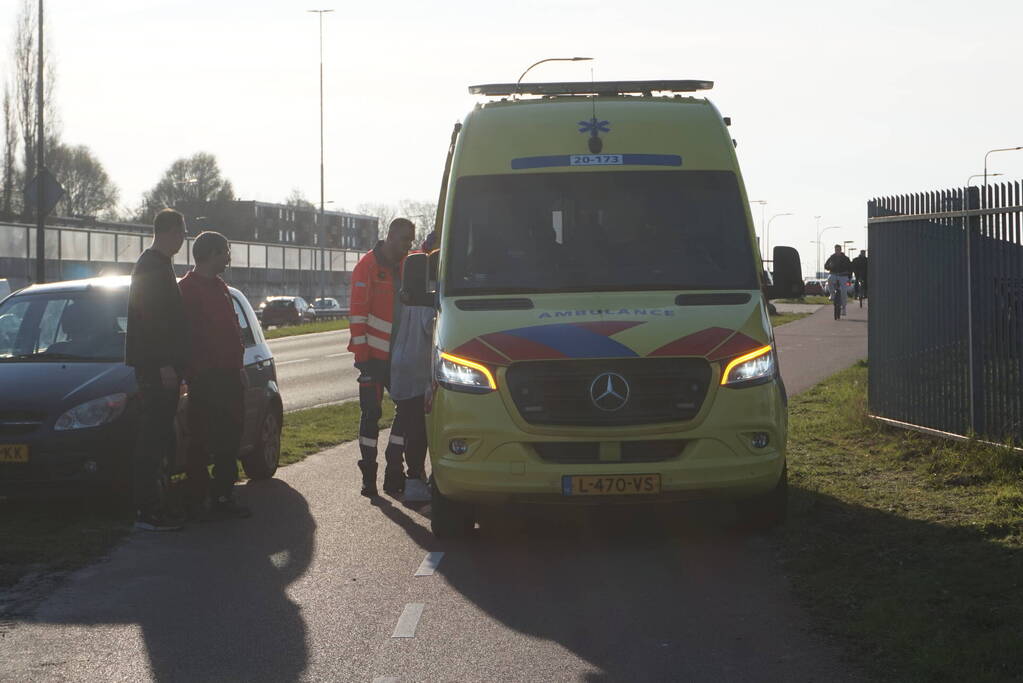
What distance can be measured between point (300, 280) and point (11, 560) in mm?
75572

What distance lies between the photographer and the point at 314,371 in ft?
86.9

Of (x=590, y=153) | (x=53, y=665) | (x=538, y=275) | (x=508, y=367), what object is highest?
(x=590, y=153)

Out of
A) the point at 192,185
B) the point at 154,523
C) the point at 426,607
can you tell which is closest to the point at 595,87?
the point at 154,523

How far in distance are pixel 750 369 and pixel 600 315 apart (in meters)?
0.88

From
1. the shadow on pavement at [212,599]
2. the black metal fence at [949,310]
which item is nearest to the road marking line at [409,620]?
the shadow on pavement at [212,599]

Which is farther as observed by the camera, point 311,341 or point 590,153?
point 311,341

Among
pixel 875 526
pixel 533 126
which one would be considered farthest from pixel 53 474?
pixel 875 526

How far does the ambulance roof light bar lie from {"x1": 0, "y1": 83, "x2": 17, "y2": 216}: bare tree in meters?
56.8

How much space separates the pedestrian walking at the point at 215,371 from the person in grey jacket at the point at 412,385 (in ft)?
3.97

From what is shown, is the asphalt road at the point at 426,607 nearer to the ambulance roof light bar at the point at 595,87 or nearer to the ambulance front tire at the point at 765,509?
the ambulance front tire at the point at 765,509

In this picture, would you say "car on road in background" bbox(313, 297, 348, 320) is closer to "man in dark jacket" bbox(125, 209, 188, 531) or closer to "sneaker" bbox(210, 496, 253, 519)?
"sneaker" bbox(210, 496, 253, 519)

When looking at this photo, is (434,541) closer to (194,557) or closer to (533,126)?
(194,557)

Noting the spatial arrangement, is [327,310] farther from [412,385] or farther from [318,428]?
[412,385]

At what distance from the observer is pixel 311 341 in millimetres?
39844
